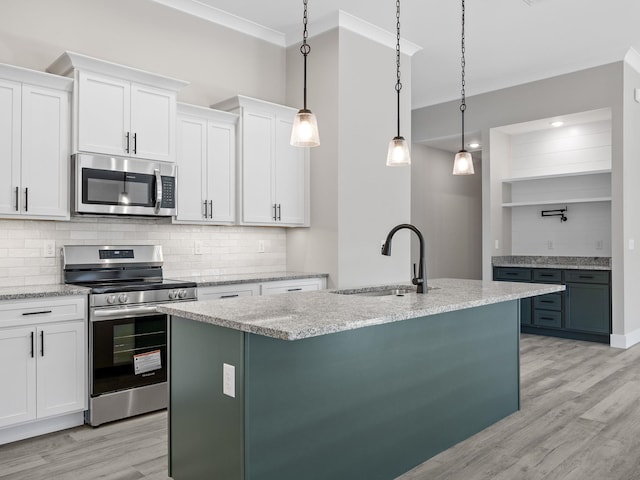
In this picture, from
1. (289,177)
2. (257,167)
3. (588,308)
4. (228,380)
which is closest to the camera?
(228,380)

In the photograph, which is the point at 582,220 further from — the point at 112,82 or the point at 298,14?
the point at 112,82

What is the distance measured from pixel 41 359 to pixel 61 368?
0.45 feet

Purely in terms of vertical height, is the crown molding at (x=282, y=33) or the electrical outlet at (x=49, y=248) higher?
the crown molding at (x=282, y=33)

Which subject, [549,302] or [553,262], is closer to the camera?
[549,302]

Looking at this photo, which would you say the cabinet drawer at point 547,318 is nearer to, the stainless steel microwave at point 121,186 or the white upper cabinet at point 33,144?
the stainless steel microwave at point 121,186

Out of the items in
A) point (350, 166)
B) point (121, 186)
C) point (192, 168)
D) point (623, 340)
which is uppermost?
point (350, 166)

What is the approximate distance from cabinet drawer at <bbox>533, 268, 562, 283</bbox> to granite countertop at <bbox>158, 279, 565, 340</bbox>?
3411mm

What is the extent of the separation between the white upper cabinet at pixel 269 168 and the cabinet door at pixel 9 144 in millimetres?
1760

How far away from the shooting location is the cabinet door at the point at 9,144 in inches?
131

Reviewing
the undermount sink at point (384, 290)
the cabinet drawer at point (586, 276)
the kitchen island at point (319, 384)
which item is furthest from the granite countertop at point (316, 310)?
the cabinet drawer at point (586, 276)

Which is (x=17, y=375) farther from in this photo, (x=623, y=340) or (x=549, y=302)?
(x=623, y=340)

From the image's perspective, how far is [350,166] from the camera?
503 centimetres

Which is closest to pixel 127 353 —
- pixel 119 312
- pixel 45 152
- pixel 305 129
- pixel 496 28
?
pixel 119 312

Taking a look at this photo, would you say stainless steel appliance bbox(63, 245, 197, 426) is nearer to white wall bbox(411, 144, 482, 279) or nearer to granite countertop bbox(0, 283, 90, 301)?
granite countertop bbox(0, 283, 90, 301)
